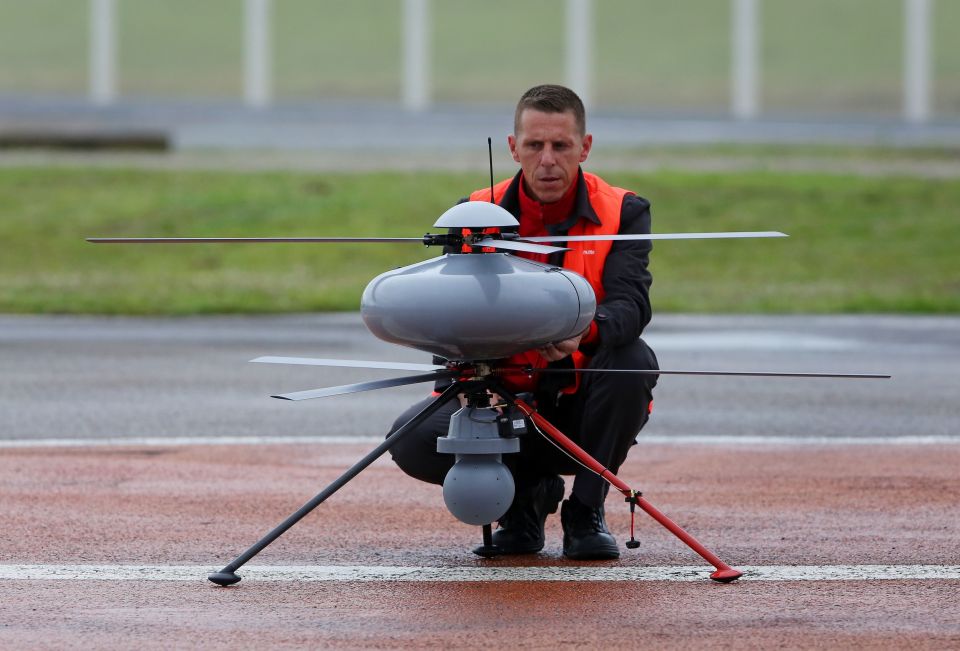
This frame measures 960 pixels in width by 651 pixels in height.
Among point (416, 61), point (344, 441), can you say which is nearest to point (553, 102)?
point (344, 441)

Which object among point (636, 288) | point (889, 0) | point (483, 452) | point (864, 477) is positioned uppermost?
point (889, 0)

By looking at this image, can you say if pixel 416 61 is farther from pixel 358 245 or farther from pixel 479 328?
pixel 479 328

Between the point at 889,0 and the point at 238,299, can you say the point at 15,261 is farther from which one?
the point at 889,0

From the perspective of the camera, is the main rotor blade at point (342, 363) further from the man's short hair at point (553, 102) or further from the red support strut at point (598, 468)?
the man's short hair at point (553, 102)

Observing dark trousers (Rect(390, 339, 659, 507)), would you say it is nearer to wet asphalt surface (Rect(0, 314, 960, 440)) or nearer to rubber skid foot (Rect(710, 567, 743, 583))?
rubber skid foot (Rect(710, 567, 743, 583))

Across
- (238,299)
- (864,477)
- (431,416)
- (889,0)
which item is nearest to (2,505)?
(431,416)

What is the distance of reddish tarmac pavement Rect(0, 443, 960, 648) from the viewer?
4449 millimetres

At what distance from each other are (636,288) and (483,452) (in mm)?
827

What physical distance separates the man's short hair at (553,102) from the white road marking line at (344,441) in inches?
116

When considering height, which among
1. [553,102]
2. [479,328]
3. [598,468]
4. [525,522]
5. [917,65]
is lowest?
[525,522]

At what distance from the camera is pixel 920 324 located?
13.6 meters

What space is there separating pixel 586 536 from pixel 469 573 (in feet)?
1.34

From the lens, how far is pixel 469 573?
5.12 meters

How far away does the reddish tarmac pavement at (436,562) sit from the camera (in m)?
4.45
